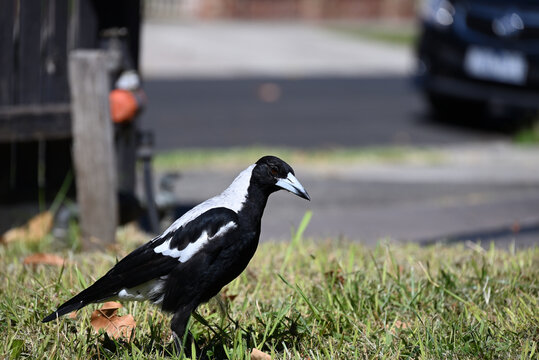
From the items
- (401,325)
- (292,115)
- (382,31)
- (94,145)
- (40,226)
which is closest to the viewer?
(401,325)

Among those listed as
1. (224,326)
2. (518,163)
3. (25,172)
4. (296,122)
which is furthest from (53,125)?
(296,122)

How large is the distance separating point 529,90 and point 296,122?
11.0 ft

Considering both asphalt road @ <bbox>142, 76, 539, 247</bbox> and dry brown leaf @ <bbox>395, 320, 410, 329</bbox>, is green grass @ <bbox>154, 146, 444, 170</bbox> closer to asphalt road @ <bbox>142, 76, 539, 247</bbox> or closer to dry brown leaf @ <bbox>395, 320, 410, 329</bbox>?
asphalt road @ <bbox>142, 76, 539, 247</bbox>

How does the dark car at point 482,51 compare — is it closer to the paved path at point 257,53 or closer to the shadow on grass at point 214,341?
the shadow on grass at point 214,341

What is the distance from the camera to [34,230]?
18.7 feet

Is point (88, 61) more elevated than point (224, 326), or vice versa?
point (88, 61)

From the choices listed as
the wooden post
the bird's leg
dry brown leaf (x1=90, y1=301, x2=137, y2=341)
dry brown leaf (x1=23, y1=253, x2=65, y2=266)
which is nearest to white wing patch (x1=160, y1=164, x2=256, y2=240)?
the bird's leg

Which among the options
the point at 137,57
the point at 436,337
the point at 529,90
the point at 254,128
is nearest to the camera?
the point at 436,337

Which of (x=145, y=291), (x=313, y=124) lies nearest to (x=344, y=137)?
(x=313, y=124)

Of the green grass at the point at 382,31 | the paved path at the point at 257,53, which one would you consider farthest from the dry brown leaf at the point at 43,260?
the green grass at the point at 382,31

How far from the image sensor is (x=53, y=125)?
5.57 m

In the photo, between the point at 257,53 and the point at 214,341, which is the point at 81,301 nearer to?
the point at 214,341

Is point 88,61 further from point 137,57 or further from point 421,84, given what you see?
point 421,84

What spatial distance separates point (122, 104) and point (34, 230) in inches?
39.2
